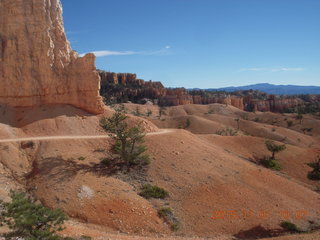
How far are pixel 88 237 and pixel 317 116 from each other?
9068 centimetres

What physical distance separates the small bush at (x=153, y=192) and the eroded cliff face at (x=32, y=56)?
17169 mm

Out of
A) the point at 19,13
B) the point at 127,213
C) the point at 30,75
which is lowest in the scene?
the point at 127,213

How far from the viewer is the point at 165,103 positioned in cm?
10812

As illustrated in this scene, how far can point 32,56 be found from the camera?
29062mm

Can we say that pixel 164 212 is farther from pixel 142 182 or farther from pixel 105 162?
pixel 105 162

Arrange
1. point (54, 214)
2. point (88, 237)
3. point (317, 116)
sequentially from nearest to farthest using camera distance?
point (54, 214) < point (88, 237) < point (317, 116)

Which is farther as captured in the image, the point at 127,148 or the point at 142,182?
the point at 127,148

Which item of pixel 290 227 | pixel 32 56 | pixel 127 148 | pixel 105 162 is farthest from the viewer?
pixel 32 56

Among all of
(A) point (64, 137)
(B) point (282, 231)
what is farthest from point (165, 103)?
(B) point (282, 231)

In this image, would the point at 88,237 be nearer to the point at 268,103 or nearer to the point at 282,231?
the point at 282,231

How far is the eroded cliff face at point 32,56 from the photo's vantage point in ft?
93.7

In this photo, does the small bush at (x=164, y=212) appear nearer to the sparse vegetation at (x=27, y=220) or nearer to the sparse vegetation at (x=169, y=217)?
the sparse vegetation at (x=169, y=217)

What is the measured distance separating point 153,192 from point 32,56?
20935 millimetres
